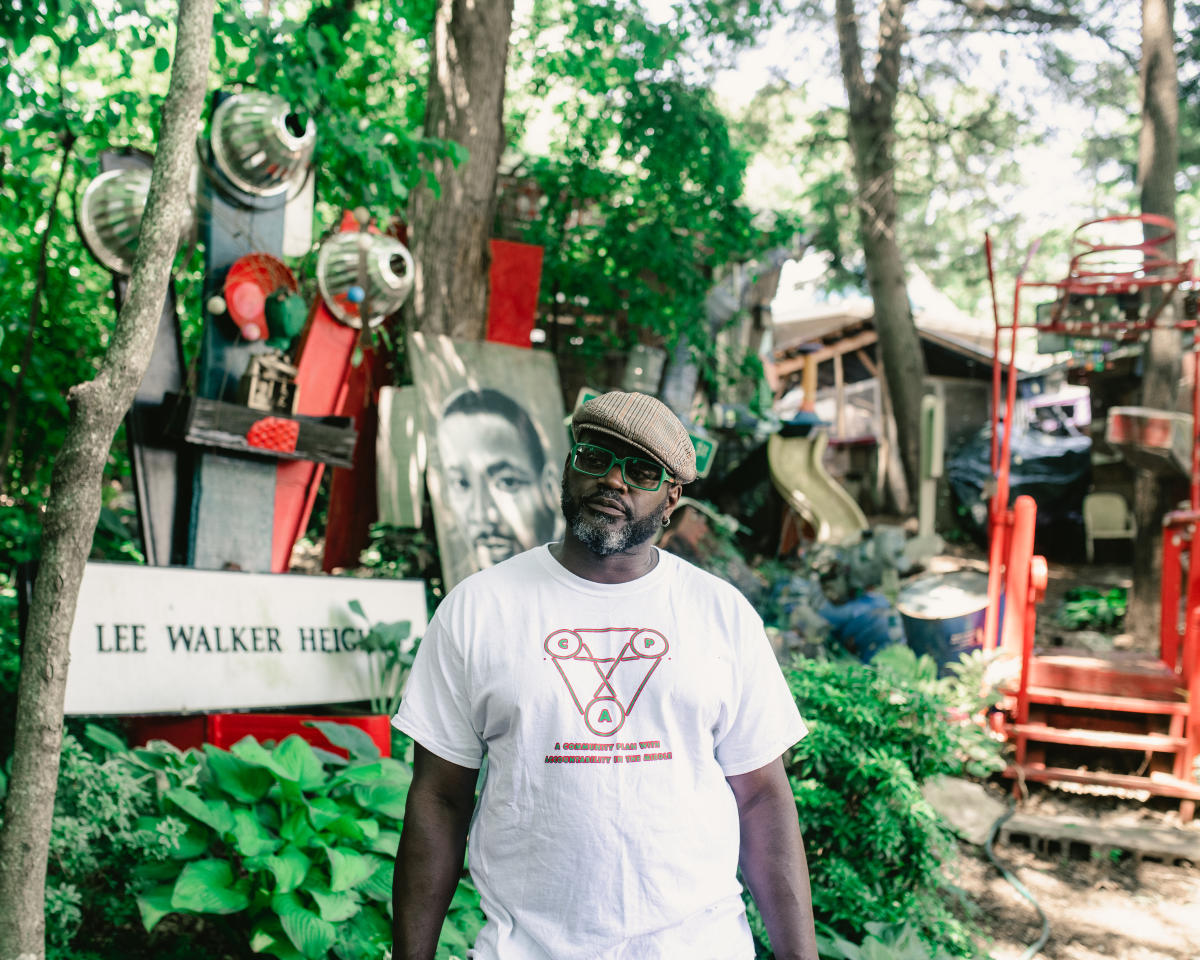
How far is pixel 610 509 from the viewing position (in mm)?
2049

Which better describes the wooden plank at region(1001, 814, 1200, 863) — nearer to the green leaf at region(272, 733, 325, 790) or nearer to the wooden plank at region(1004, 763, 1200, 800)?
the wooden plank at region(1004, 763, 1200, 800)

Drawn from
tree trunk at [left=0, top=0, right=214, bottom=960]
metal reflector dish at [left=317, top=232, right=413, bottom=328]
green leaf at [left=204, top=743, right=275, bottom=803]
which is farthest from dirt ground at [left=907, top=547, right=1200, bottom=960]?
metal reflector dish at [left=317, top=232, right=413, bottom=328]

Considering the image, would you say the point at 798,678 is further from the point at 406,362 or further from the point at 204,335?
the point at 406,362

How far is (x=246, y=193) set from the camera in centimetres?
486

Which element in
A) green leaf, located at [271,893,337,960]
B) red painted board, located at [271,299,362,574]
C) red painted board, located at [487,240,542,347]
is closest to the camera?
→ green leaf, located at [271,893,337,960]

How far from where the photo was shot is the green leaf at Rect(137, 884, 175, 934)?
2.68 m

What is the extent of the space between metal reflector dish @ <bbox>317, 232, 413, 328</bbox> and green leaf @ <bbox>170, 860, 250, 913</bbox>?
326 centimetres

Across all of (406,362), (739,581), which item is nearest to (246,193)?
(406,362)

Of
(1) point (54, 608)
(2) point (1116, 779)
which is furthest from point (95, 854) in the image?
(2) point (1116, 779)

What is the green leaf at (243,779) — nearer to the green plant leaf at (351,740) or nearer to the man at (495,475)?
the green plant leaf at (351,740)

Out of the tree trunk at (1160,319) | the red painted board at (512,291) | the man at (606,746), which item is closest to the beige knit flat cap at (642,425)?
the man at (606,746)

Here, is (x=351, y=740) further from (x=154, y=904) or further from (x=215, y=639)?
(x=215, y=639)

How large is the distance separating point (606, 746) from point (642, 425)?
65cm

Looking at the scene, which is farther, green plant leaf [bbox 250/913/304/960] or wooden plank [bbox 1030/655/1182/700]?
wooden plank [bbox 1030/655/1182/700]
